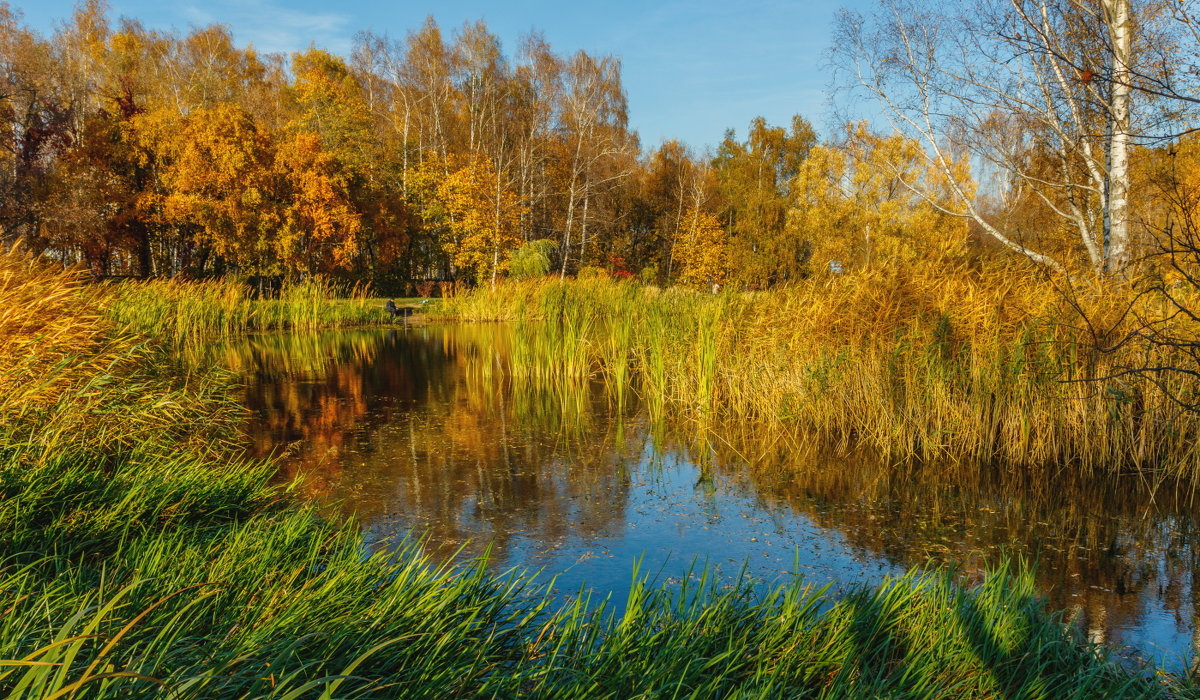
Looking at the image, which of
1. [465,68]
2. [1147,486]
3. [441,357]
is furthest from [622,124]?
[1147,486]

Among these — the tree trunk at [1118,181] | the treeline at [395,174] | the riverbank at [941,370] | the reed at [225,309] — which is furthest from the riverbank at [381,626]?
the treeline at [395,174]

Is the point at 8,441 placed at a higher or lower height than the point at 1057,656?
higher

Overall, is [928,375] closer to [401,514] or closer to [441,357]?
[401,514]

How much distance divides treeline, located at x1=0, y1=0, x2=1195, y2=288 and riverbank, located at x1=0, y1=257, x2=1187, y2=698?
44.9 feet

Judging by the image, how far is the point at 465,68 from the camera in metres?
32.1

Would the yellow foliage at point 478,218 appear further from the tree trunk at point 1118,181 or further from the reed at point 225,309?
the tree trunk at point 1118,181

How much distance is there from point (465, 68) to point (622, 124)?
25.2ft

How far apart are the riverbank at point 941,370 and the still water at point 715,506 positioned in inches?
11.0

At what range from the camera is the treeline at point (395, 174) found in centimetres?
2192

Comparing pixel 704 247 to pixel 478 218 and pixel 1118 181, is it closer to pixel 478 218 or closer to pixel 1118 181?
pixel 478 218

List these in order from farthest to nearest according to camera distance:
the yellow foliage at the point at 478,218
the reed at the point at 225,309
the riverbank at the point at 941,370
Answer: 1. the yellow foliage at the point at 478,218
2. the reed at the point at 225,309
3. the riverbank at the point at 941,370

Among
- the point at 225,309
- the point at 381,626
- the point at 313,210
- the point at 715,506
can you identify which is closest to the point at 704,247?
the point at 313,210

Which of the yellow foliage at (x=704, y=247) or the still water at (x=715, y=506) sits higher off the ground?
the yellow foliage at (x=704, y=247)

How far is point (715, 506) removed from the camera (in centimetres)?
491
